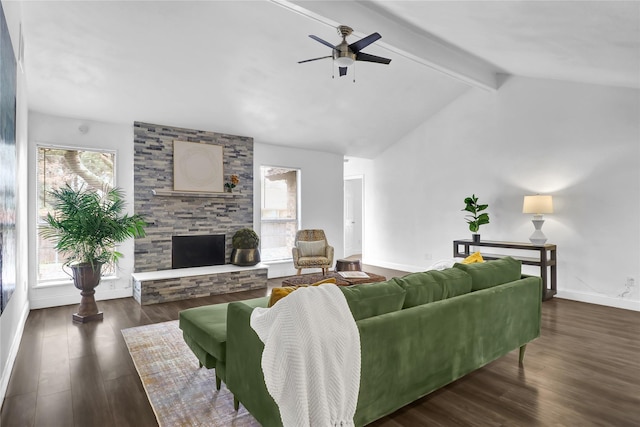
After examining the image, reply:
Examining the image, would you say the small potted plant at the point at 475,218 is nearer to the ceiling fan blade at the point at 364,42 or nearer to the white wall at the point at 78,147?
the ceiling fan blade at the point at 364,42

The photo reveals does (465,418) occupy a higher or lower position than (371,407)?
lower

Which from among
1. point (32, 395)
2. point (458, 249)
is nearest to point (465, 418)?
point (32, 395)

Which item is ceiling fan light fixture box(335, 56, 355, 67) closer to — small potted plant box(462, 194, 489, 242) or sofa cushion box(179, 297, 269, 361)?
sofa cushion box(179, 297, 269, 361)

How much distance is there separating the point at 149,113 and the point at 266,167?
2.21 metres

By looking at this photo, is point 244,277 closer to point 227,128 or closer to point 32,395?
point 227,128

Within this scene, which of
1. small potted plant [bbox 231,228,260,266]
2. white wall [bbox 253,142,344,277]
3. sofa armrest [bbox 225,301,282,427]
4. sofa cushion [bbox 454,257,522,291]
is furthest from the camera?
white wall [bbox 253,142,344,277]

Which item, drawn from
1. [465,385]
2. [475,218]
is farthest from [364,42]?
[475,218]

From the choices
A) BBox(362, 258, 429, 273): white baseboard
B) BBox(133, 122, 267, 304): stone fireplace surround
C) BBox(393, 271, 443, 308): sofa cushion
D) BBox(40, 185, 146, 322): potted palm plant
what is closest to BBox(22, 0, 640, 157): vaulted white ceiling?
BBox(133, 122, 267, 304): stone fireplace surround

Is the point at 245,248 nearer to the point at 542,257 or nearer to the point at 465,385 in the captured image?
the point at 465,385

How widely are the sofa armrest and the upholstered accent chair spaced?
4.02 m

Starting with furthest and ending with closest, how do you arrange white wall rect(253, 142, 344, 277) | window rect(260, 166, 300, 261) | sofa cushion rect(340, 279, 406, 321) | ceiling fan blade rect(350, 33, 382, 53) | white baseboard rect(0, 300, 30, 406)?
window rect(260, 166, 300, 261) → white wall rect(253, 142, 344, 277) → ceiling fan blade rect(350, 33, 382, 53) → white baseboard rect(0, 300, 30, 406) → sofa cushion rect(340, 279, 406, 321)

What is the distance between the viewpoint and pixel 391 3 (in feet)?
11.3

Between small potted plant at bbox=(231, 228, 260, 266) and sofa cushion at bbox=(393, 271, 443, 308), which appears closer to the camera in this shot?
sofa cushion at bbox=(393, 271, 443, 308)

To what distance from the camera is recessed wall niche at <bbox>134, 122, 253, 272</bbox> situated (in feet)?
17.4
